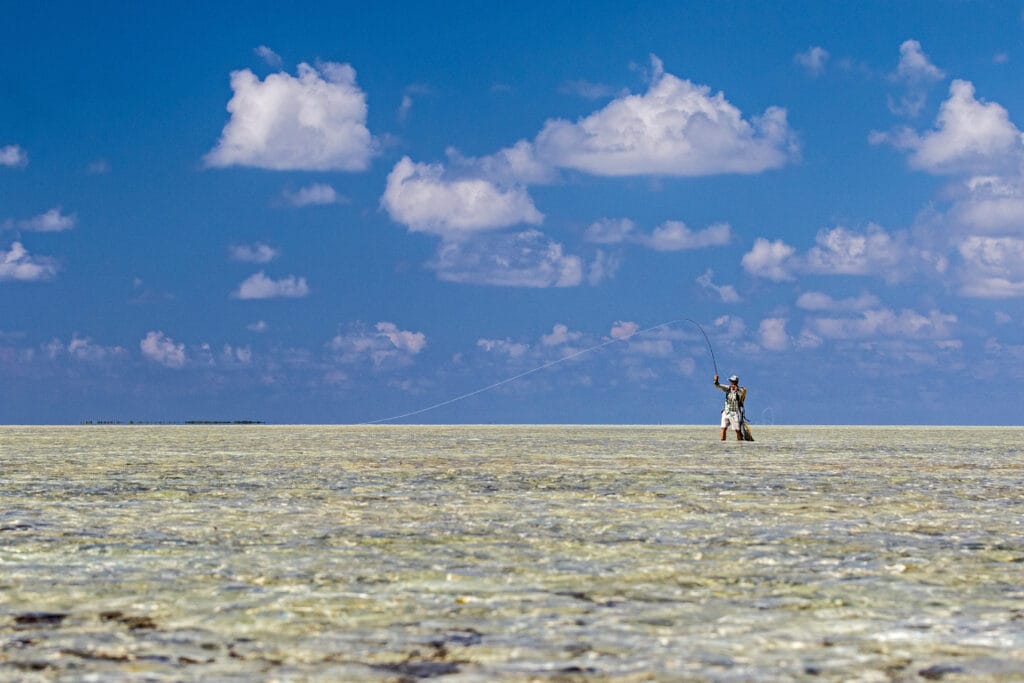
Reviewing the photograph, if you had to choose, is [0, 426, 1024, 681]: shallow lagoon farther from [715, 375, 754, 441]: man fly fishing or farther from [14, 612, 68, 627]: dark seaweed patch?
[715, 375, 754, 441]: man fly fishing

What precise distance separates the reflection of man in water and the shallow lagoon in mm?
21427

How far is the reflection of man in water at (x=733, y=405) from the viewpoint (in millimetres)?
37781

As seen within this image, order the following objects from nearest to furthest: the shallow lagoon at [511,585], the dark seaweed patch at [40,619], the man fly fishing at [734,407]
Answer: the shallow lagoon at [511,585]
the dark seaweed patch at [40,619]
the man fly fishing at [734,407]

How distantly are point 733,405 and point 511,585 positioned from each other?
31817 mm

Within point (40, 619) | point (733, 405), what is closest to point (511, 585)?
point (40, 619)

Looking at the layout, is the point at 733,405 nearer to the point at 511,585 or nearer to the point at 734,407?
the point at 734,407

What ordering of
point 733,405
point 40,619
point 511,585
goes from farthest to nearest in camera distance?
point 733,405 < point 511,585 < point 40,619

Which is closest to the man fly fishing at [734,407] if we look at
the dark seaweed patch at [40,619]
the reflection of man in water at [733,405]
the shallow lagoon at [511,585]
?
the reflection of man in water at [733,405]

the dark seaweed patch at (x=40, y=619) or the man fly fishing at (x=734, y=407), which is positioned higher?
the man fly fishing at (x=734, y=407)

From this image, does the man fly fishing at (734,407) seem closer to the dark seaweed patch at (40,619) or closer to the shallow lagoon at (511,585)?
the shallow lagoon at (511,585)

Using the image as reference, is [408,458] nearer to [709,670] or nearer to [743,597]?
[743,597]

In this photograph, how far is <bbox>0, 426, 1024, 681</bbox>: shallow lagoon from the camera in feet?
18.9

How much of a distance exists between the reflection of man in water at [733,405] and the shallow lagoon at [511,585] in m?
21.4

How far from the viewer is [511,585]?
26.2 ft
